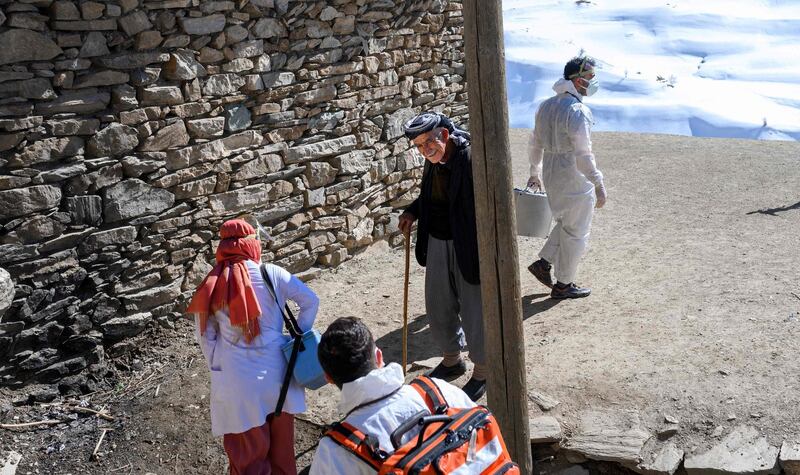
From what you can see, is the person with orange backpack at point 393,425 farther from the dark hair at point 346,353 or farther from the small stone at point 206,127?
the small stone at point 206,127

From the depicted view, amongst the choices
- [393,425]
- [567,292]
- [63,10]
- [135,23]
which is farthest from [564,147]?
[393,425]

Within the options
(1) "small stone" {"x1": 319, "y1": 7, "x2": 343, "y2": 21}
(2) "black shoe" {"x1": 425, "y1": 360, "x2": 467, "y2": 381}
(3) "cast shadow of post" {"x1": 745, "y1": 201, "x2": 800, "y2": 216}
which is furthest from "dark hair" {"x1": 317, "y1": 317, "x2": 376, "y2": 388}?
(3) "cast shadow of post" {"x1": 745, "y1": 201, "x2": 800, "y2": 216}

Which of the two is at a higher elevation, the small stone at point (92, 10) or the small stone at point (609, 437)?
the small stone at point (92, 10)

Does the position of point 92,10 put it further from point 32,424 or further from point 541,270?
point 541,270

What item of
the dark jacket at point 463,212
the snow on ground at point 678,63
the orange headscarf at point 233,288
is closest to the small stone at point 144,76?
the orange headscarf at point 233,288

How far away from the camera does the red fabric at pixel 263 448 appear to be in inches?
155

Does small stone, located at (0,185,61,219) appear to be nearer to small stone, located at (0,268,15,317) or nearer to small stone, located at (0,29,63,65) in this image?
small stone, located at (0,268,15,317)

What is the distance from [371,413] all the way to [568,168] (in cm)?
406

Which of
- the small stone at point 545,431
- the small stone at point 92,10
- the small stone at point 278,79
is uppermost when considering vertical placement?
the small stone at point 92,10

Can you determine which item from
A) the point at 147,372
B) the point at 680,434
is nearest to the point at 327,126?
the point at 147,372

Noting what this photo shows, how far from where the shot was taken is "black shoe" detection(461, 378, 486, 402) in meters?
5.09

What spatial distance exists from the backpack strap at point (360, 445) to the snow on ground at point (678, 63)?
1017cm

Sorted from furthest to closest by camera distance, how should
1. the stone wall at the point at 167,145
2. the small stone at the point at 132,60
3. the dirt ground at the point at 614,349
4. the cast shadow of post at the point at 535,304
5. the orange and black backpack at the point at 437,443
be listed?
1. the cast shadow of post at the point at 535,304
2. the small stone at the point at 132,60
3. the stone wall at the point at 167,145
4. the dirt ground at the point at 614,349
5. the orange and black backpack at the point at 437,443

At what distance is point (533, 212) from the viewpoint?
6.14 m
